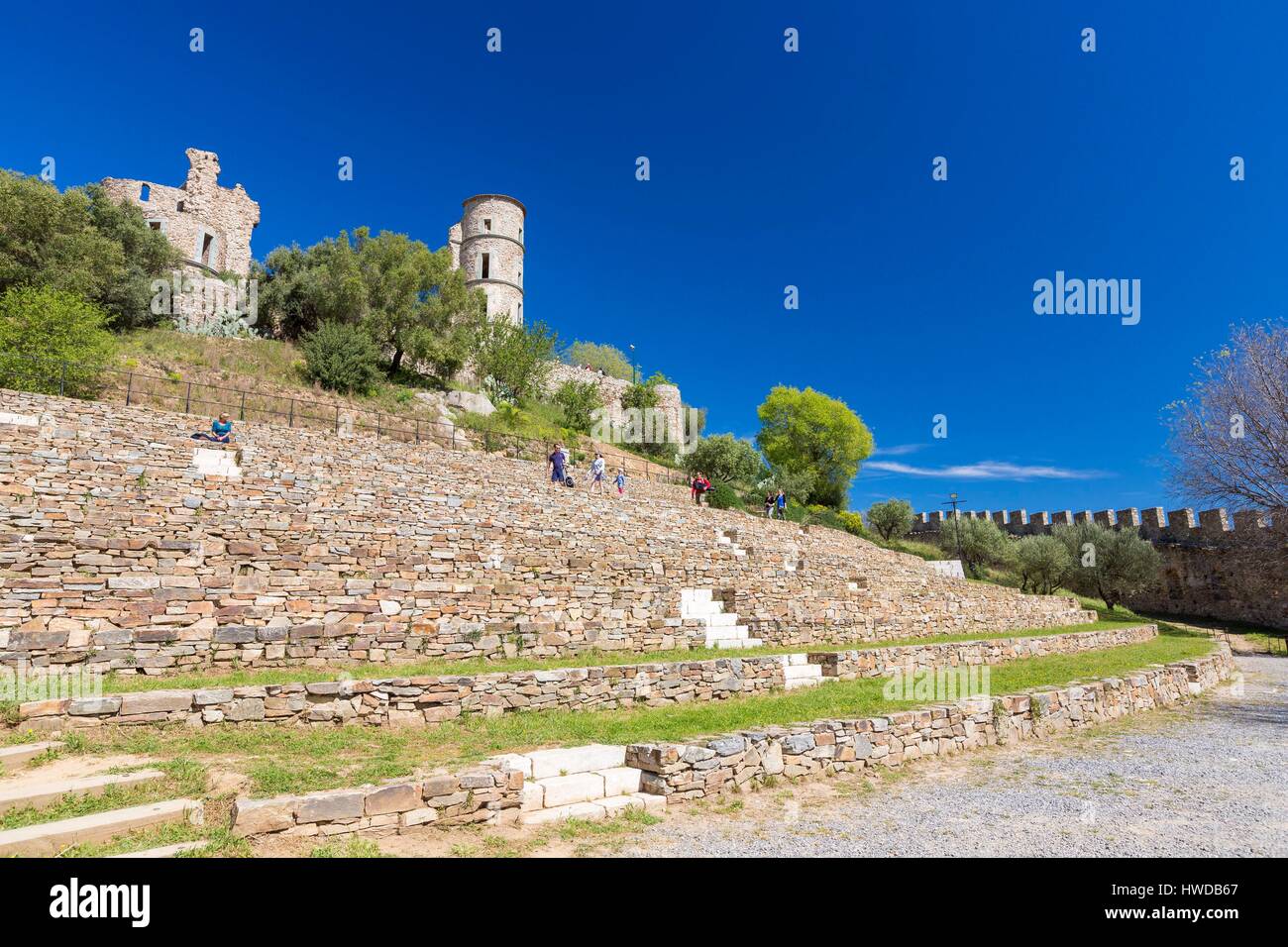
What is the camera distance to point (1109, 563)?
31.2 meters

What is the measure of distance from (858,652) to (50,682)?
12.7m

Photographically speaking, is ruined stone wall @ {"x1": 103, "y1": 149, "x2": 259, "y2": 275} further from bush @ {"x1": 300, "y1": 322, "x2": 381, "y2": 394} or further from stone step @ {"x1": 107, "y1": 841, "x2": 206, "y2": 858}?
stone step @ {"x1": 107, "y1": 841, "x2": 206, "y2": 858}

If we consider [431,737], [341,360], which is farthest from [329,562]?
[341,360]

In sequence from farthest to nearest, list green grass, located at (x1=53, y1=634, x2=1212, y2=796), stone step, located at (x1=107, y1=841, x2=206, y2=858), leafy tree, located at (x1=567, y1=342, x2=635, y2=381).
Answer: leafy tree, located at (x1=567, y1=342, x2=635, y2=381) < green grass, located at (x1=53, y1=634, x2=1212, y2=796) < stone step, located at (x1=107, y1=841, x2=206, y2=858)

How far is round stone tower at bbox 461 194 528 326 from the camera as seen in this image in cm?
4231

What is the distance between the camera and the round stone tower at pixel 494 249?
42.3 metres

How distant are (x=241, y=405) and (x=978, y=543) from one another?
1468 inches

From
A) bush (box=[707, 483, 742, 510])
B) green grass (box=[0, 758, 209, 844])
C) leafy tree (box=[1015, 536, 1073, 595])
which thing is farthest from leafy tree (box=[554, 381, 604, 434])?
green grass (box=[0, 758, 209, 844])

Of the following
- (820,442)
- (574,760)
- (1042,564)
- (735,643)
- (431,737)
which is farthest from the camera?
(820,442)

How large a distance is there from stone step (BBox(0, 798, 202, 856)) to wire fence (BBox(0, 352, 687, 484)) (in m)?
15.1

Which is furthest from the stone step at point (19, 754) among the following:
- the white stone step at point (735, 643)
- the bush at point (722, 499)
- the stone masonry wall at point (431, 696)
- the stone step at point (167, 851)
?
the bush at point (722, 499)

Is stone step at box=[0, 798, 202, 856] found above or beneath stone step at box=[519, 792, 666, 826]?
above

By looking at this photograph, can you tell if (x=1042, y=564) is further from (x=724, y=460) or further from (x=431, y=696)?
(x=431, y=696)
